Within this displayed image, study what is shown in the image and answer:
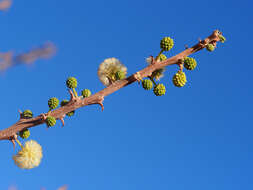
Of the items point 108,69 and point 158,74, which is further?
point 108,69

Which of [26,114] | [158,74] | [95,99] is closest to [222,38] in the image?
[158,74]

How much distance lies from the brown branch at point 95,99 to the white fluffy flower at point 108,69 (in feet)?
1.43

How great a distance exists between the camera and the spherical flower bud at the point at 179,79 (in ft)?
12.8

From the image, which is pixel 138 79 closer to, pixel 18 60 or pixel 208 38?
pixel 208 38

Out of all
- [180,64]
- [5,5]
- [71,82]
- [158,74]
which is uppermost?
[5,5]

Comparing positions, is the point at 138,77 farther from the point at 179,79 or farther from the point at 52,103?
the point at 52,103

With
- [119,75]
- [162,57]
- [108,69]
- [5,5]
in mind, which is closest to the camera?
[119,75]

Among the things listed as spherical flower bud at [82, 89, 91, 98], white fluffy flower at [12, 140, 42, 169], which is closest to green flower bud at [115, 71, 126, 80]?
spherical flower bud at [82, 89, 91, 98]

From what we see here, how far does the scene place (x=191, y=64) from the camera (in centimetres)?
385

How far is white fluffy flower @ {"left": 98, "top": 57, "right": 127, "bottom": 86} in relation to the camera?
4.16m

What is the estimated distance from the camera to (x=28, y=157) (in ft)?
13.2

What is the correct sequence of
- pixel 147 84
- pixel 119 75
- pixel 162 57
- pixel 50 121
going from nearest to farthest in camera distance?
pixel 50 121 → pixel 147 84 → pixel 119 75 → pixel 162 57

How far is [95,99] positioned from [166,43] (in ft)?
3.58

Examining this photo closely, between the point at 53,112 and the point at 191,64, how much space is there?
1.74 m
